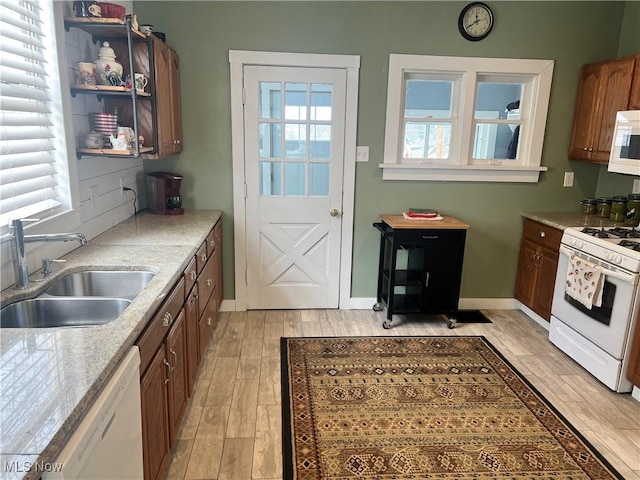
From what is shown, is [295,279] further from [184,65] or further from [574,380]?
[574,380]

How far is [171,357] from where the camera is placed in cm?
204

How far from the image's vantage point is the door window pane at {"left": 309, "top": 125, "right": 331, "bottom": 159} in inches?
146

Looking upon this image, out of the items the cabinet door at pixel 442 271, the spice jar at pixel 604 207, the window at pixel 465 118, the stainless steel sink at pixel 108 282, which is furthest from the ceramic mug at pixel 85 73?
the spice jar at pixel 604 207

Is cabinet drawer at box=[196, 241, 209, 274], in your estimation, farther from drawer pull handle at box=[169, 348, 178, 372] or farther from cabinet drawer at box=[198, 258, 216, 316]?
drawer pull handle at box=[169, 348, 178, 372]

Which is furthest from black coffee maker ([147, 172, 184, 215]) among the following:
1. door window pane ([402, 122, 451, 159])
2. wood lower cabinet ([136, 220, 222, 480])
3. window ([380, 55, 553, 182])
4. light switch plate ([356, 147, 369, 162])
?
door window pane ([402, 122, 451, 159])

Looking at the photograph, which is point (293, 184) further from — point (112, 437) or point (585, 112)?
point (112, 437)

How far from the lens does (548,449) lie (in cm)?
230

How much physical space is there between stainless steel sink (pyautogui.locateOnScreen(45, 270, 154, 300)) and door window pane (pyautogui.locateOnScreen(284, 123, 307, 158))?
193cm

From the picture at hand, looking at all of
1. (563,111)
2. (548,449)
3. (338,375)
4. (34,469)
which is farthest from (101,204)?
(563,111)

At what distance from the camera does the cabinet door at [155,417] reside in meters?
1.68

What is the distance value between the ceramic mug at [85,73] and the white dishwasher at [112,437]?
1662 millimetres

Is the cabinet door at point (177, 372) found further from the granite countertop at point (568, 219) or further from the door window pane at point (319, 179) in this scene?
the granite countertop at point (568, 219)

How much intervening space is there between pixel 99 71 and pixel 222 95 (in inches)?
46.5

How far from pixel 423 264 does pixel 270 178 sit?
1447 millimetres
